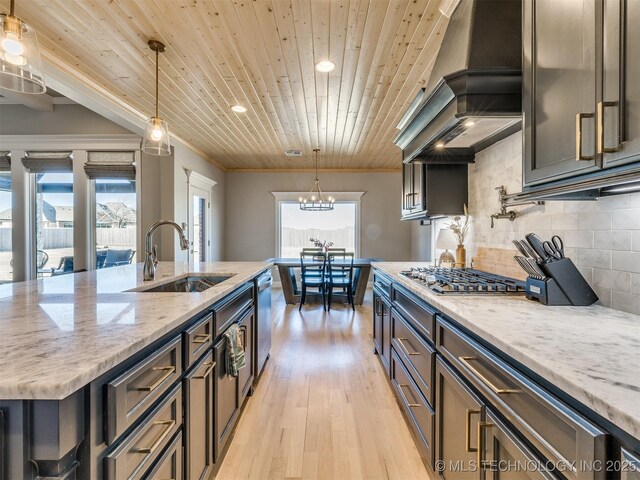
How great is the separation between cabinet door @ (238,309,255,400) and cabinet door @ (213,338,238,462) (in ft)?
0.59

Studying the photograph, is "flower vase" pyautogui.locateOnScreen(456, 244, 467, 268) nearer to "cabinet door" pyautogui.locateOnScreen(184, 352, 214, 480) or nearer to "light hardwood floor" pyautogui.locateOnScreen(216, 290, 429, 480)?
"light hardwood floor" pyautogui.locateOnScreen(216, 290, 429, 480)

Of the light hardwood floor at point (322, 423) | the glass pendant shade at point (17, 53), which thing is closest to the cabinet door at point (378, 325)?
the light hardwood floor at point (322, 423)

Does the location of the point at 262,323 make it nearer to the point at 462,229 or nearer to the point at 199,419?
the point at 199,419

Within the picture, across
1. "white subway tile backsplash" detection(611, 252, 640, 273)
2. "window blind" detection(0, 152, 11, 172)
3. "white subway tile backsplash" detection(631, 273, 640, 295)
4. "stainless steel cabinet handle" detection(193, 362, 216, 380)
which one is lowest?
"stainless steel cabinet handle" detection(193, 362, 216, 380)

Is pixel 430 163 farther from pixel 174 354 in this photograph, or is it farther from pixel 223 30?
pixel 174 354

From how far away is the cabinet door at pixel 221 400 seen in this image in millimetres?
1586

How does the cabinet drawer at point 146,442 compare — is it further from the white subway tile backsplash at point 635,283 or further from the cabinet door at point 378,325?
→ the cabinet door at point 378,325

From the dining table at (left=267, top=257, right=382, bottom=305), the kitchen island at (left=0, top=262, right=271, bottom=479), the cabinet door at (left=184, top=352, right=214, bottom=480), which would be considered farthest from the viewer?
the dining table at (left=267, top=257, right=382, bottom=305)

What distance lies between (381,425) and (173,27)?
119 inches

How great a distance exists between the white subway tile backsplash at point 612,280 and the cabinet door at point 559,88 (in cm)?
54

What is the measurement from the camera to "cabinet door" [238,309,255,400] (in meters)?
2.10

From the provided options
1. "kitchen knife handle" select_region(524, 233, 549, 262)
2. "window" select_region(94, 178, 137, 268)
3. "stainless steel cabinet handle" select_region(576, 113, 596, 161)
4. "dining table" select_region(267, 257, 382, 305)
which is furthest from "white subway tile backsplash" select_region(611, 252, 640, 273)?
"window" select_region(94, 178, 137, 268)

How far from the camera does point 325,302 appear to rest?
5273 millimetres

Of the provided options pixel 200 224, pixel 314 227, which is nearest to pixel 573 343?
pixel 200 224
